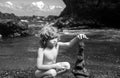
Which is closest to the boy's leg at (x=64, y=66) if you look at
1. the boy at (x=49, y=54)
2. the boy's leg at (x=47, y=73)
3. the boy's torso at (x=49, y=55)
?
the boy at (x=49, y=54)

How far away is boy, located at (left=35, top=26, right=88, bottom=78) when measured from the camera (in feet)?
17.0

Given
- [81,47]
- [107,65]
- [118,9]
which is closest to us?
[81,47]

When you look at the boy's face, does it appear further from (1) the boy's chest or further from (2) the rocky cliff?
(2) the rocky cliff

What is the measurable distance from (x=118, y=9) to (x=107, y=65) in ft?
137

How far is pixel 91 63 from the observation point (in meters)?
11.6

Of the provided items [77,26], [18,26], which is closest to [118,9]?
[77,26]

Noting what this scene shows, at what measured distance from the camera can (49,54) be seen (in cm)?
535

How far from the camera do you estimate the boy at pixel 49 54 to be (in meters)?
5.17

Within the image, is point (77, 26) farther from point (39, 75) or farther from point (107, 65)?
point (39, 75)

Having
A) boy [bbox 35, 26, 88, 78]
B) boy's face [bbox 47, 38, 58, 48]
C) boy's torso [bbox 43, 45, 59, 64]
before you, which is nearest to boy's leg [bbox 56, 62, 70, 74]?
boy [bbox 35, 26, 88, 78]

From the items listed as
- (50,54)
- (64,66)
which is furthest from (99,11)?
(64,66)

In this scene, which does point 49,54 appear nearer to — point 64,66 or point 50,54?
point 50,54

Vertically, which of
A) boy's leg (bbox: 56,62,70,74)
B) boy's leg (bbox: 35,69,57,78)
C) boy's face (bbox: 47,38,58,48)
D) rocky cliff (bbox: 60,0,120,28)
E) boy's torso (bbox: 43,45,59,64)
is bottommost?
rocky cliff (bbox: 60,0,120,28)

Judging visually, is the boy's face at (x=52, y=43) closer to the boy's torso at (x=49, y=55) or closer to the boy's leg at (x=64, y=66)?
the boy's torso at (x=49, y=55)
